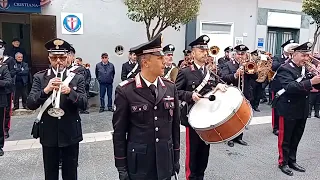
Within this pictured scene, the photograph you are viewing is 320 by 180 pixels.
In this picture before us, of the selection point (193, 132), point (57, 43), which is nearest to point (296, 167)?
point (193, 132)

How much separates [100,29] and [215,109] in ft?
24.1

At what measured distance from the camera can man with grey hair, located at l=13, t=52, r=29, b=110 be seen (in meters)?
8.97

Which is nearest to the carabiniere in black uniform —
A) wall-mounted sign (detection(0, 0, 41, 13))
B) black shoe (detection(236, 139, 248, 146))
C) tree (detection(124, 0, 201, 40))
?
black shoe (detection(236, 139, 248, 146))

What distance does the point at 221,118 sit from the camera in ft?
11.4

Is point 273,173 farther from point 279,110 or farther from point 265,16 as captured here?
point 265,16

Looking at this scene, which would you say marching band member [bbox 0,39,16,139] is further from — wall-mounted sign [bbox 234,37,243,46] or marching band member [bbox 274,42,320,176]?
wall-mounted sign [bbox 234,37,243,46]

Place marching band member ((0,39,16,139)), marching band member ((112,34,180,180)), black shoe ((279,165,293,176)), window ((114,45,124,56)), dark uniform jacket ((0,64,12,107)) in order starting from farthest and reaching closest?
window ((114,45,124,56)), marching band member ((0,39,16,139)), dark uniform jacket ((0,64,12,107)), black shoe ((279,165,293,176)), marching band member ((112,34,180,180))

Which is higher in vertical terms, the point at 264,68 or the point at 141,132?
the point at 264,68

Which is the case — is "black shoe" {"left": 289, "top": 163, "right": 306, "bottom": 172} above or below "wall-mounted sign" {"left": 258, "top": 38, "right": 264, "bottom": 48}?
below

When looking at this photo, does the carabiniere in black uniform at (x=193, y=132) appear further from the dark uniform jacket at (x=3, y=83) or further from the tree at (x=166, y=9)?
the tree at (x=166, y=9)

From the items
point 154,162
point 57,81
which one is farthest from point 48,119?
point 154,162

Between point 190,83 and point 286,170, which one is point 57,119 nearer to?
point 190,83

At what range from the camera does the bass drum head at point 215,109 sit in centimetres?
349

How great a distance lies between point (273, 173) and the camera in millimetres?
4812
